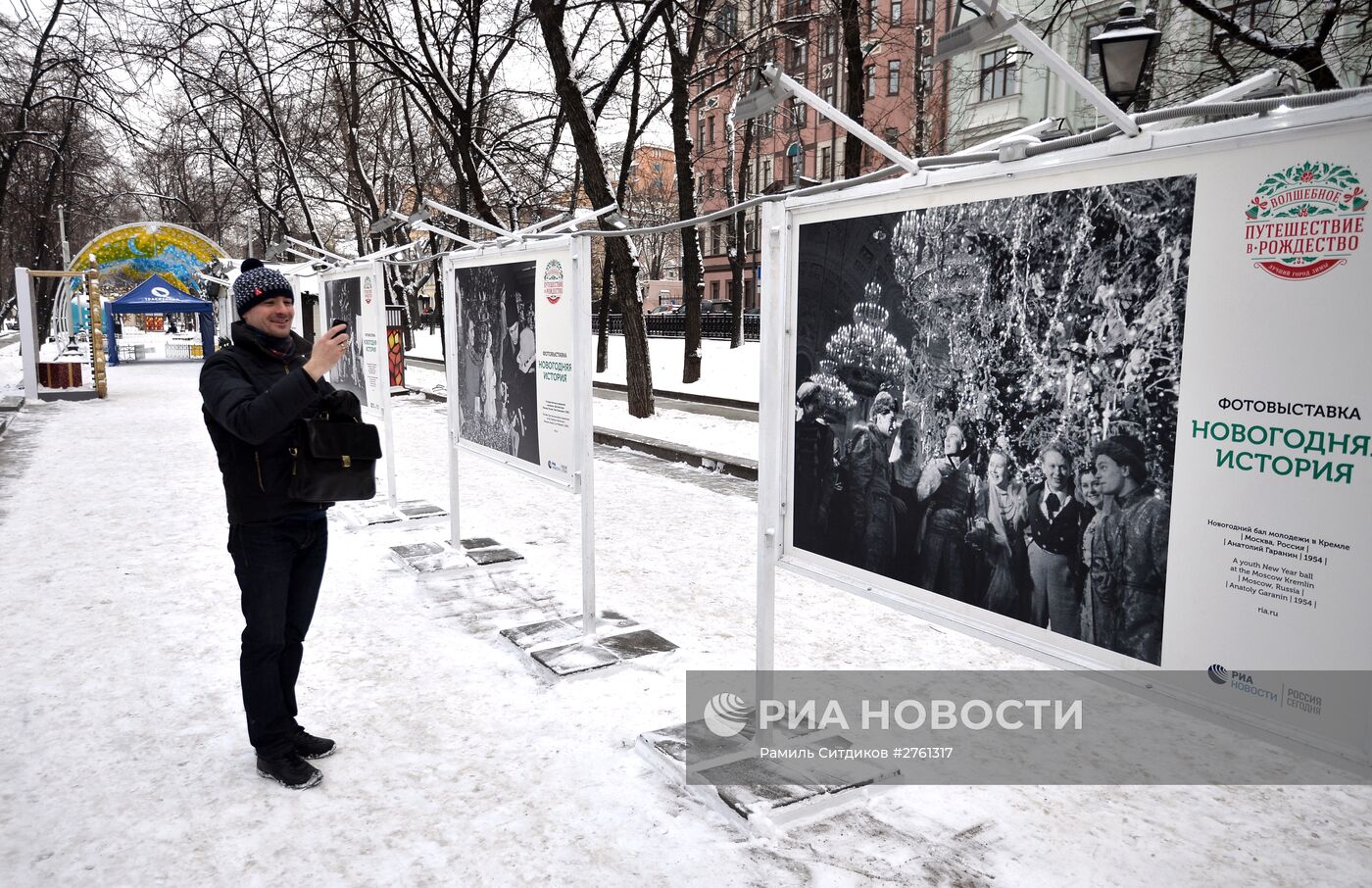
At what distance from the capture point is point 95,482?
1010 cm

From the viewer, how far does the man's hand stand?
329 cm

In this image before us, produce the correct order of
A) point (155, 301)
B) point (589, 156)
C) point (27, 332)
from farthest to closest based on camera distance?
point (155, 301) < point (27, 332) < point (589, 156)

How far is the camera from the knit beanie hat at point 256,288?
11.6ft

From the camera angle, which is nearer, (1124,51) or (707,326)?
(1124,51)

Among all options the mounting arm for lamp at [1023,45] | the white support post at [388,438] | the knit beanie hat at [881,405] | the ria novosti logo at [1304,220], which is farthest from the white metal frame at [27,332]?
the ria novosti logo at [1304,220]

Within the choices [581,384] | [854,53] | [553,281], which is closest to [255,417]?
[581,384]

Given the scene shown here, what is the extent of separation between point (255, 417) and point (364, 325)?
18.8 ft

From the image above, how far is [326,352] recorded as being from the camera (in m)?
3.36

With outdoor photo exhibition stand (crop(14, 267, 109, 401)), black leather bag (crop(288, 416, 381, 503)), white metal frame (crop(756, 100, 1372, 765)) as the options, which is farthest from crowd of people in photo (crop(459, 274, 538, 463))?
outdoor photo exhibition stand (crop(14, 267, 109, 401))

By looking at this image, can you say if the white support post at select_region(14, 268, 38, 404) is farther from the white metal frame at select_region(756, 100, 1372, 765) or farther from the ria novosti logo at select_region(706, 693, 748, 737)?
the white metal frame at select_region(756, 100, 1372, 765)

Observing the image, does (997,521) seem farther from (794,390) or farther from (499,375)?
(499,375)

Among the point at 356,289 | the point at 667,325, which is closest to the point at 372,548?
the point at 356,289

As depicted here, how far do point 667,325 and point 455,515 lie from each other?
36816 millimetres

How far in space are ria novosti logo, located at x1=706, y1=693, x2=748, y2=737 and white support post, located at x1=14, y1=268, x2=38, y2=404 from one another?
1831 cm
